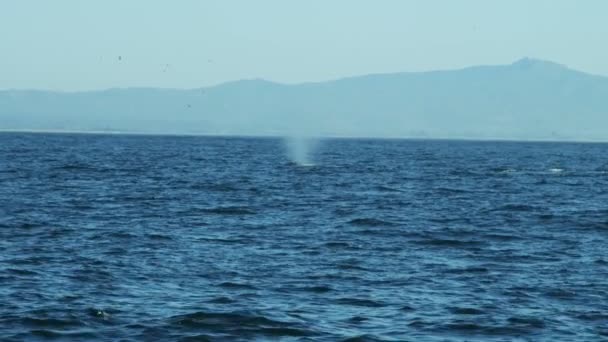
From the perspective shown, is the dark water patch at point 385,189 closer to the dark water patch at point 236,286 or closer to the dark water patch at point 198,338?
the dark water patch at point 236,286

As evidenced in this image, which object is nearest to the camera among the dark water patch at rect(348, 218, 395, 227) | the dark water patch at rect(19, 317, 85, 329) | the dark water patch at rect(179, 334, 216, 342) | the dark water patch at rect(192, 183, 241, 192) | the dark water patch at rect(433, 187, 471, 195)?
the dark water patch at rect(179, 334, 216, 342)

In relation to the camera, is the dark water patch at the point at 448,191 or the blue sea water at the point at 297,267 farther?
→ the dark water patch at the point at 448,191

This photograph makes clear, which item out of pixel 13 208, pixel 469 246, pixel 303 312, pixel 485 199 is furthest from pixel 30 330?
pixel 485 199

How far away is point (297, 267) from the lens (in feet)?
111

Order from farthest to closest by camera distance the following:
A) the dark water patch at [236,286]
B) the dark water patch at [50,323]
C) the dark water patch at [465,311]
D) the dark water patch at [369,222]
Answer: the dark water patch at [369,222], the dark water patch at [236,286], the dark water patch at [465,311], the dark water patch at [50,323]

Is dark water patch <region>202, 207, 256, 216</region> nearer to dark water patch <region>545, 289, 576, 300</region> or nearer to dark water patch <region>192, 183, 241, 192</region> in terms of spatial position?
dark water patch <region>192, 183, 241, 192</region>

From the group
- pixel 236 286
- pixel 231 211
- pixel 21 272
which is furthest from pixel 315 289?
pixel 231 211

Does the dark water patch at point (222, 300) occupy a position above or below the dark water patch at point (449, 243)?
below

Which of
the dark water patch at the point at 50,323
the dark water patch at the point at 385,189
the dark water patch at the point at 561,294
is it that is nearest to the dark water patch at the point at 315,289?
the dark water patch at the point at 561,294

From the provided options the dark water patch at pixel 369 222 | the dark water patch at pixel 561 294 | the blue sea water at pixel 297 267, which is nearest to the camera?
the blue sea water at pixel 297 267

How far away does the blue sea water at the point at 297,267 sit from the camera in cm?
2564

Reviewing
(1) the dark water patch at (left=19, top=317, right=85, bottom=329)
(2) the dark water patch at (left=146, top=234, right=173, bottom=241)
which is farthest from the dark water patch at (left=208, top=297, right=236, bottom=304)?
(2) the dark water patch at (left=146, top=234, right=173, bottom=241)

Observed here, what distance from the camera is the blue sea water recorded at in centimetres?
2564

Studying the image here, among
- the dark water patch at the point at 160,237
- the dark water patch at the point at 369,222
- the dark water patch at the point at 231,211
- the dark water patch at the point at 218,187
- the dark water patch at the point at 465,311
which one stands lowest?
the dark water patch at the point at 218,187
